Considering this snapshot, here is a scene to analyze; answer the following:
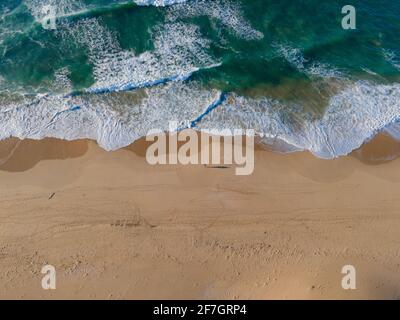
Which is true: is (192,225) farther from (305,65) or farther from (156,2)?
(156,2)

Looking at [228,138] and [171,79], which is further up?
[171,79]

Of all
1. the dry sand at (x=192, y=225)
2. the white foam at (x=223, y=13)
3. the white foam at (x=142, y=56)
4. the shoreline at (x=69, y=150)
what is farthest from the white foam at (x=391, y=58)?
the white foam at (x=142, y=56)

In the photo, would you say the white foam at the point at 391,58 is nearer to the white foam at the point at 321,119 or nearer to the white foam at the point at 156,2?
the white foam at the point at 321,119

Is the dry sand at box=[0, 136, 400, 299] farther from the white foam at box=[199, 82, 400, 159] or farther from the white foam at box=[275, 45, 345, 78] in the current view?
the white foam at box=[275, 45, 345, 78]

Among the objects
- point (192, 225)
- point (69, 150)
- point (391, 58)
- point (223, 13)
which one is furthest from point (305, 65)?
point (69, 150)

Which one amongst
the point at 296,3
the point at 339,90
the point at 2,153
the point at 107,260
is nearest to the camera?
the point at 107,260
